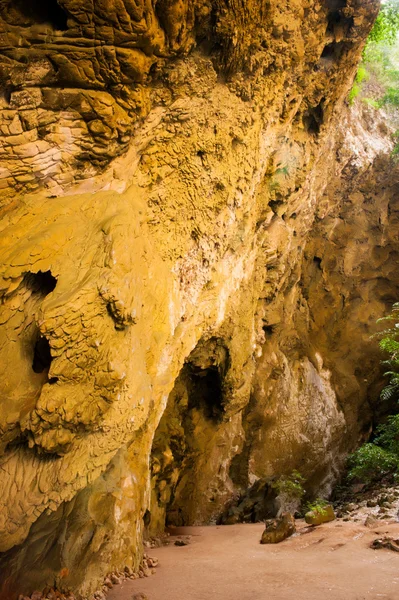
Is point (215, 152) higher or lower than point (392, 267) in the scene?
higher

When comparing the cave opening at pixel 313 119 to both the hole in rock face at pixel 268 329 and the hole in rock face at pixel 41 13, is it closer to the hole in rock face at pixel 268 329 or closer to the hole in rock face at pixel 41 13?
the hole in rock face at pixel 268 329

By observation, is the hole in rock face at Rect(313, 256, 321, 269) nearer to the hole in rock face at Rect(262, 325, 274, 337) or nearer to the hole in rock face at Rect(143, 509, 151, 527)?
the hole in rock face at Rect(262, 325, 274, 337)

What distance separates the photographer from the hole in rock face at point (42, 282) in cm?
407

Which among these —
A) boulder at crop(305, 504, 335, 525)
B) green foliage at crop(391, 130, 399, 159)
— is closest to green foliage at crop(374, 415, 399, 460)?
boulder at crop(305, 504, 335, 525)

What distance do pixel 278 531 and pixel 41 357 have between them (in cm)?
430

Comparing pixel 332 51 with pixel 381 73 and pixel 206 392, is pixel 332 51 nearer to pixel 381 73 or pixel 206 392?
pixel 381 73

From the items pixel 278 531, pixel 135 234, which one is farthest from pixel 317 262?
pixel 135 234

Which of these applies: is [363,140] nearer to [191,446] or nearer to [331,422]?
[331,422]

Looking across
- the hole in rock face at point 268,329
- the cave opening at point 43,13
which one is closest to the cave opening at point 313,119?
the hole in rock face at point 268,329

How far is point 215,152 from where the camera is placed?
5.88m

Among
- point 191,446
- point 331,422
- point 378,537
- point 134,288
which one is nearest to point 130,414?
point 134,288

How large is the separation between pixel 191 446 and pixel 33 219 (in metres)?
6.96

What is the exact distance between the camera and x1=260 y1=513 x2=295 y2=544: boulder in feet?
20.5

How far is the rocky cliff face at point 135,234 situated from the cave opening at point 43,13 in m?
0.02
